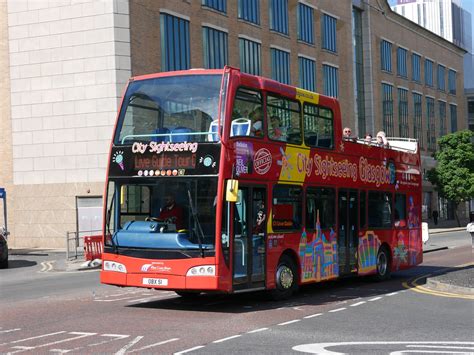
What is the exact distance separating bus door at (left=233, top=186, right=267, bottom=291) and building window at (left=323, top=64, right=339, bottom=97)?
4239 cm

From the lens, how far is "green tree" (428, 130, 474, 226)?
6038 centimetres

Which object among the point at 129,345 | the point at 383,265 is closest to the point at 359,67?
the point at 383,265

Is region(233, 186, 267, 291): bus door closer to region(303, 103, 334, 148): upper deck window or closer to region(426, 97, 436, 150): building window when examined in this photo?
region(303, 103, 334, 148): upper deck window

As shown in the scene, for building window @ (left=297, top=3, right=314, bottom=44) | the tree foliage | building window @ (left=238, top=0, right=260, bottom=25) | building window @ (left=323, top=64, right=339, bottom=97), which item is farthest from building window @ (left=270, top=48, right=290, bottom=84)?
the tree foliage

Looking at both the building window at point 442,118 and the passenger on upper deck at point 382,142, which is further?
the building window at point 442,118

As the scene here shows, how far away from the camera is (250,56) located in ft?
151

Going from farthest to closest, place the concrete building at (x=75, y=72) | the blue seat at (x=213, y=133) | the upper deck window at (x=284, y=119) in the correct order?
1. the concrete building at (x=75, y=72)
2. the upper deck window at (x=284, y=119)
3. the blue seat at (x=213, y=133)

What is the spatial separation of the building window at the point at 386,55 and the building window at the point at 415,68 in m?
5.20

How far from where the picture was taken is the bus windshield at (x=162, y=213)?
1209 centimetres

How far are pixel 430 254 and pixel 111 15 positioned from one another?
61.2 ft

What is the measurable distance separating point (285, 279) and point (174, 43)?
2742cm

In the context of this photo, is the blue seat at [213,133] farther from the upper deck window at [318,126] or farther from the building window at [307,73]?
the building window at [307,73]

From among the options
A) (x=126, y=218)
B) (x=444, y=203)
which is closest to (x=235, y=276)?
(x=126, y=218)

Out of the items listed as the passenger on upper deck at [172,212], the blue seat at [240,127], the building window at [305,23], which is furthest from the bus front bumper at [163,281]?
the building window at [305,23]
